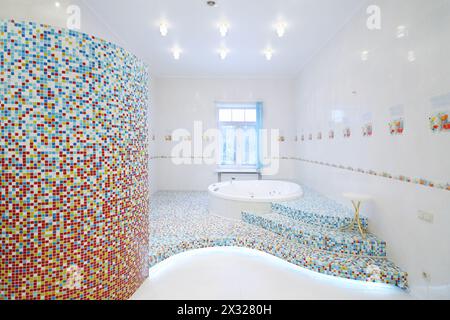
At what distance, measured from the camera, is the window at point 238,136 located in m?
5.87

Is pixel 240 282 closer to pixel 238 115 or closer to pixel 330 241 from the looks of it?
pixel 330 241

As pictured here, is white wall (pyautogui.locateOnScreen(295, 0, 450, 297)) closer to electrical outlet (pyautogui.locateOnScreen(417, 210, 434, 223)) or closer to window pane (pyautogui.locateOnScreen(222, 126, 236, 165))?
electrical outlet (pyautogui.locateOnScreen(417, 210, 434, 223))

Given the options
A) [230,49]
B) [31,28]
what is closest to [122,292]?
[31,28]

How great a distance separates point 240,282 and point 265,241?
1.29 metres

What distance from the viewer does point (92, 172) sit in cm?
105

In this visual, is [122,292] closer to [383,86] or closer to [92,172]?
[92,172]

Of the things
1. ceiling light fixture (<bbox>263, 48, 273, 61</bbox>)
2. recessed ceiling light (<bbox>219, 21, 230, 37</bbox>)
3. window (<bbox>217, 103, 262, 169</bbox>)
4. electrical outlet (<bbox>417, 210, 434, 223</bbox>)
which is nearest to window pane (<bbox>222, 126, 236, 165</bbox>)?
window (<bbox>217, 103, 262, 169</bbox>)

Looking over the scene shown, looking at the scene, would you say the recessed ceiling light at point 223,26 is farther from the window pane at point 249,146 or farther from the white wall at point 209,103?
the window pane at point 249,146

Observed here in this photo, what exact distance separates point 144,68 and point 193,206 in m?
3.20

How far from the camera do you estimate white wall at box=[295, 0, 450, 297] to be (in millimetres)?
1731

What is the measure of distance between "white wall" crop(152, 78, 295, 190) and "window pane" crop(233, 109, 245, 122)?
0.28 metres

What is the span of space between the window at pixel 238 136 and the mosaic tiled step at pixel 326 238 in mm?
2829

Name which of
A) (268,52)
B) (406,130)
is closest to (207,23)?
(268,52)

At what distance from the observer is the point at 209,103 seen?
5738mm
